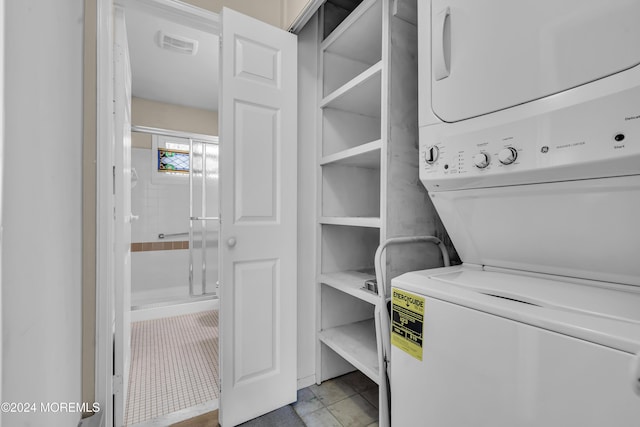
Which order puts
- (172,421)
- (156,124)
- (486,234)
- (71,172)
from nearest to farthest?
(486,234), (71,172), (172,421), (156,124)

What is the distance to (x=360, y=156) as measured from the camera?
4.92ft

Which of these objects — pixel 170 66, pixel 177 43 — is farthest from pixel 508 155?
pixel 170 66

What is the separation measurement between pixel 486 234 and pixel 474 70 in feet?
1.69

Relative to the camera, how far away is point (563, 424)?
0.53 m

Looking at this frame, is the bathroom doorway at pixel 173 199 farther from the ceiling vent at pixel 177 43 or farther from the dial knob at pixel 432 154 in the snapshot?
the dial knob at pixel 432 154

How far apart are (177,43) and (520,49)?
253 cm

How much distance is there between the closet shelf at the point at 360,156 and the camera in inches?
52.1

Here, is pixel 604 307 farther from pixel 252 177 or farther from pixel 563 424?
pixel 252 177

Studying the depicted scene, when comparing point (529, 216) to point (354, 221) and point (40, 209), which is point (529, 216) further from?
point (40, 209)

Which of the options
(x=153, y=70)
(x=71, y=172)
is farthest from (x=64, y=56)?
(x=153, y=70)

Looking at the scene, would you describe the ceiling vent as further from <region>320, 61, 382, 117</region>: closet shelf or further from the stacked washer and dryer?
the stacked washer and dryer

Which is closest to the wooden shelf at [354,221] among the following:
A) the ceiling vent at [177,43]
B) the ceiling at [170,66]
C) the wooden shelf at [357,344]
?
the wooden shelf at [357,344]

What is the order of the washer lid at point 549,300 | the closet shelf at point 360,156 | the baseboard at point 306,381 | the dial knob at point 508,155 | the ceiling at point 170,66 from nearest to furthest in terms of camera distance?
the washer lid at point 549,300 < the dial knob at point 508,155 < the closet shelf at point 360,156 < the baseboard at point 306,381 < the ceiling at point 170,66

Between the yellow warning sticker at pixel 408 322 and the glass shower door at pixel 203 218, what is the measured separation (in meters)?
2.91
